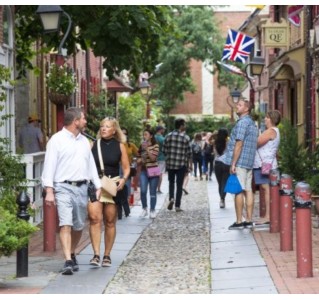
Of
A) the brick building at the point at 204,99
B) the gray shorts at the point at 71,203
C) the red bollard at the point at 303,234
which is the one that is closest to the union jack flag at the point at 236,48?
the gray shorts at the point at 71,203

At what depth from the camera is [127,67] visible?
21953 millimetres

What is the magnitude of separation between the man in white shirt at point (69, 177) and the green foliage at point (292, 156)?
27.6ft

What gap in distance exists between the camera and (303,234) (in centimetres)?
1105

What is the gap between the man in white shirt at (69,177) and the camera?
11930 millimetres

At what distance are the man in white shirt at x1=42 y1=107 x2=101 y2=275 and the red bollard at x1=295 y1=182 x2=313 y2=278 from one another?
2.37m

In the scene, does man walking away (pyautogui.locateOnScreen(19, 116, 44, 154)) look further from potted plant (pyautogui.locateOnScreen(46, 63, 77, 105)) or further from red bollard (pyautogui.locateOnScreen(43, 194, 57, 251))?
red bollard (pyautogui.locateOnScreen(43, 194, 57, 251))

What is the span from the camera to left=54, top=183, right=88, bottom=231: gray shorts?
1197cm

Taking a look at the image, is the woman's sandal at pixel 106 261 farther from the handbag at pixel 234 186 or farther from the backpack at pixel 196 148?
the backpack at pixel 196 148

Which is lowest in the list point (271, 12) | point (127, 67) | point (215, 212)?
point (215, 212)

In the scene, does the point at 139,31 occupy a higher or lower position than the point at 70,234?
higher

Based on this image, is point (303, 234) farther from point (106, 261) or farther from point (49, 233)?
point (49, 233)

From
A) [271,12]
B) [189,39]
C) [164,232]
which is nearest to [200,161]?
[271,12]
